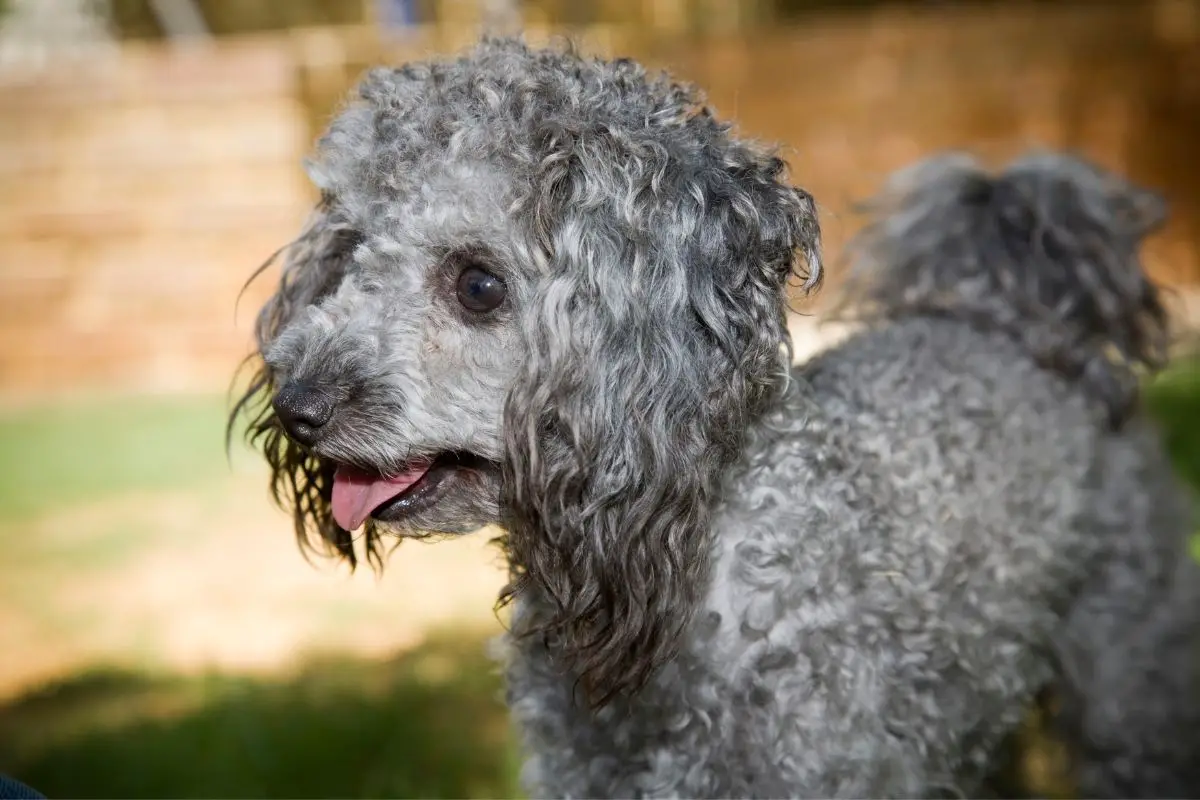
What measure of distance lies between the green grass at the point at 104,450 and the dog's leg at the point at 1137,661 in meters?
5.23

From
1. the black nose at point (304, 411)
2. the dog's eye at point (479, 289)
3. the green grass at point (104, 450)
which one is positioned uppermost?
the dog's eye at point (479, 289)

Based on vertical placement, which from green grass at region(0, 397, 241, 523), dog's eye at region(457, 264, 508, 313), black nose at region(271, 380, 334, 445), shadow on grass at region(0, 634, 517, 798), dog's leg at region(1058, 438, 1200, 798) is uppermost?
dog's eye at region(457, 264, 508, 313)

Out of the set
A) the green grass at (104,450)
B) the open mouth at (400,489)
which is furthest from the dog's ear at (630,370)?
the green grass at (104,450)

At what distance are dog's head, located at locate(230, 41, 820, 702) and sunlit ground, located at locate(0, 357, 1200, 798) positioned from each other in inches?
19.0

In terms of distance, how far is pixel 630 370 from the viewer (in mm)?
1921

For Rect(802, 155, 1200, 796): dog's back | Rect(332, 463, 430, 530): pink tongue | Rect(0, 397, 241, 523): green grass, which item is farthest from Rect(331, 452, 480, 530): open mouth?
Rect(0, 397, 241, 523): green grass

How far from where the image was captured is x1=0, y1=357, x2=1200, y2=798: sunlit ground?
11.1 feet

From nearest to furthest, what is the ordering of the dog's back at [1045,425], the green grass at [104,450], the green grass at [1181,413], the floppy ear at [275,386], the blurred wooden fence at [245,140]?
the floppy ear at [275,386], the dog's back at [1045,425], the green grass at [1181,413], the green grass at [104,450], the blurred wooden fence at [245,140]

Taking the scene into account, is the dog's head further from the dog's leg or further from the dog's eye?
the dog's leg

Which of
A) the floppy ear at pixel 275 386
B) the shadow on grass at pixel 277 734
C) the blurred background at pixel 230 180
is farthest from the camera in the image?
the blurred background at pixel 230 180

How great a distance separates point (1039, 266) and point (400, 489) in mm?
1868

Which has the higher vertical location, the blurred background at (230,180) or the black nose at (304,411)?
the black nose at (304,411)

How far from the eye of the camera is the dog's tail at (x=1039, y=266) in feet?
9.94

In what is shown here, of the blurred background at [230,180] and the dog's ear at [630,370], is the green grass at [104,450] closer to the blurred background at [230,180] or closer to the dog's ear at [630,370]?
the blurred background at [230,180]
